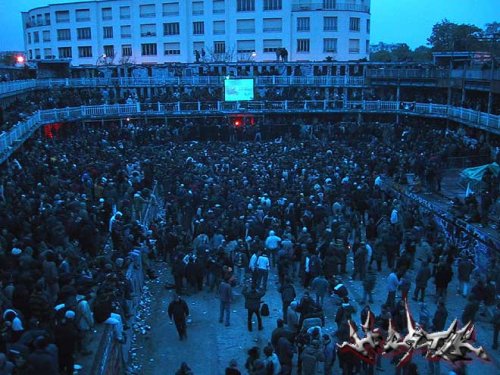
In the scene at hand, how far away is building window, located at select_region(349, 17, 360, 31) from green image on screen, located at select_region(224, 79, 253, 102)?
18.0 metres

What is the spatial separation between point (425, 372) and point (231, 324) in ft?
15.6

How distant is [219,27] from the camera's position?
55719mm

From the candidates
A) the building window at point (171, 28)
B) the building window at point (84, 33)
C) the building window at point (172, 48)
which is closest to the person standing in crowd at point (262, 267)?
the building window at point (172, 48)

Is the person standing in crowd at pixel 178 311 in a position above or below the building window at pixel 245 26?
below

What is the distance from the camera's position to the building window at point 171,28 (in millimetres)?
56859

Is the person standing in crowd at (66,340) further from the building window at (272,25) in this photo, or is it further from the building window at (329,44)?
the building window at (272,25)

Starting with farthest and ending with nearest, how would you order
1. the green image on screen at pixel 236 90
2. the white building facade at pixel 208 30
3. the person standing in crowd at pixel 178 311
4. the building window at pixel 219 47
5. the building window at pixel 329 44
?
the building window at pixel 219 47, the white building facade at pixel 208 30, the building window at pixel 329 44, the green image on screen at pixel 236 90, the person standing in crowd at pixel 178 311

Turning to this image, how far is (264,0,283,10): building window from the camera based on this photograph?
5397 cm

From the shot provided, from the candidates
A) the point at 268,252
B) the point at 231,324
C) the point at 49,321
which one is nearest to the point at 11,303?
the point at 49,321

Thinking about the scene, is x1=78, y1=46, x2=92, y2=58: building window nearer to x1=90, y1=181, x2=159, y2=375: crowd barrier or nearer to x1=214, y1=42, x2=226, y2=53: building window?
x1=214, y1=42, x2=226, y2=53: building window

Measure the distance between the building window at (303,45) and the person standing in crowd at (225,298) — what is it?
144 ft

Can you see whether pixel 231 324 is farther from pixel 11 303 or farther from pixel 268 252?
pixel 11 303

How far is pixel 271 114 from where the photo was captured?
137 ft

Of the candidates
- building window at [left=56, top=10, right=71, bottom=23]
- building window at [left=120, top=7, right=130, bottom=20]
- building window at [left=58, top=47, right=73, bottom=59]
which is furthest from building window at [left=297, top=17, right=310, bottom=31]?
building window at [left=56, top=10, right=71, bottom=23]
